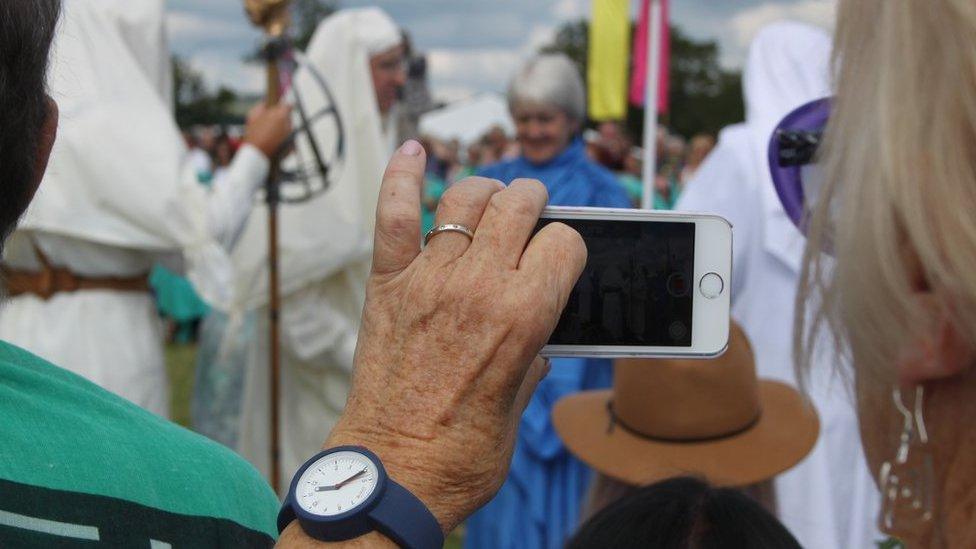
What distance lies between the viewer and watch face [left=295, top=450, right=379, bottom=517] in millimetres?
847

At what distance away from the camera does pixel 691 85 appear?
178 ft

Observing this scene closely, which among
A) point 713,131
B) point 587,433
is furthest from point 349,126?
point 713,131

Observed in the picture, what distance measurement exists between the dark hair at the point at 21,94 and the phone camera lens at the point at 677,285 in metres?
0.61

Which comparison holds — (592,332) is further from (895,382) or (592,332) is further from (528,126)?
Answer: (528,126)

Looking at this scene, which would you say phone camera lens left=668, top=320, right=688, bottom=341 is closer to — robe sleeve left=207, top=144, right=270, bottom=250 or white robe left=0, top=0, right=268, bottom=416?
white robe left=0, top=0, right=268, bottom=416

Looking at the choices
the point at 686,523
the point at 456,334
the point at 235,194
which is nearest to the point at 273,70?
the point at 235,194

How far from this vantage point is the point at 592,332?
101cm

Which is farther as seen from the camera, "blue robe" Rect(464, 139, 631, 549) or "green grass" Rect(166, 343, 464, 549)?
"green grass" Rect(166, 343, 464, 549)

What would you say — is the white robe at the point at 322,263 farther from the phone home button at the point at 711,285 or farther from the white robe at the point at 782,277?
the phone home button at the point at 711,285

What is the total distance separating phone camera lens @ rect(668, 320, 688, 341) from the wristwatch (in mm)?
310

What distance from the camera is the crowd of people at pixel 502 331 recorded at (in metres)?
0.84

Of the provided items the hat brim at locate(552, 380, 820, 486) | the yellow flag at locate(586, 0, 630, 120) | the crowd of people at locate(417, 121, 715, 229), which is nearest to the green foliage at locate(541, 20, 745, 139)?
the crowd of people at locate(417, 121, 715, 229)

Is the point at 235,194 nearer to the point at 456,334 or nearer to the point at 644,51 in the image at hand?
the point at 456,334

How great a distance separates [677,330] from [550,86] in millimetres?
3141
